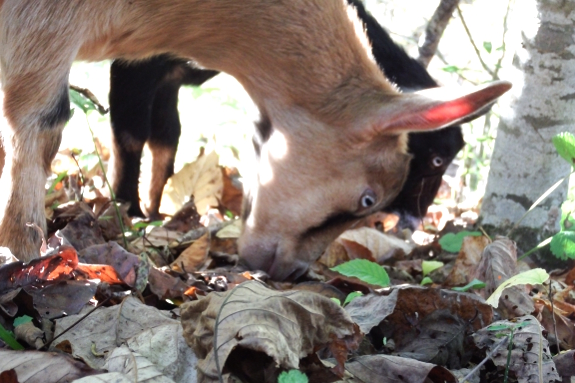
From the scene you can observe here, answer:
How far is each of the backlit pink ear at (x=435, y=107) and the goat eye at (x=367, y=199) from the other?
1.39 ft

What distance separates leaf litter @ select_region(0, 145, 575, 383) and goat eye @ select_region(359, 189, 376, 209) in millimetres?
722

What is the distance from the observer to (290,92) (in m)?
3.89

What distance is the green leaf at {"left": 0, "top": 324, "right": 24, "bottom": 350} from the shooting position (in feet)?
6.22

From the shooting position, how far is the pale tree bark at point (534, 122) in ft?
12.7

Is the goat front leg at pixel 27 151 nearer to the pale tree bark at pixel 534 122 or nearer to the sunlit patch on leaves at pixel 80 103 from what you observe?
the sunlit patch on leaves at pixel 80 103

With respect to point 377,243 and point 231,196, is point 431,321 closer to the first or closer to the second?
point 377,243

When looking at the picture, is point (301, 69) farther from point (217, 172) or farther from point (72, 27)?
point (217, 172)

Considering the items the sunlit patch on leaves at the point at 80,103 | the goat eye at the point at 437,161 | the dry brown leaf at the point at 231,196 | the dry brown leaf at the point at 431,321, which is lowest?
the dry brown leaf at the point at 231,196

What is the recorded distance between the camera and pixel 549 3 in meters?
3.82

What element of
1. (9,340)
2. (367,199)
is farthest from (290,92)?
(9,340)

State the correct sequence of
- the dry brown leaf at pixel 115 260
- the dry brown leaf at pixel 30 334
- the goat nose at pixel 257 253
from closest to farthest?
the dry brown leaf at pixel 30 334 → the dry brown leaf at pixel 115 260 → the goat nose at pixel 257 253

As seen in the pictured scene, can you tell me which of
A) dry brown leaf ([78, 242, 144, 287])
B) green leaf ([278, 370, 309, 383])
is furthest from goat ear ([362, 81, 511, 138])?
green leaf ([278, 370, 309, 383])

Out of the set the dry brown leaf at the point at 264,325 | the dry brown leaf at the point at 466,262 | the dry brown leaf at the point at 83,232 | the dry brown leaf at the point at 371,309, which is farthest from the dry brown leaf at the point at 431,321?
the dry brown leaf at the point at 83,232

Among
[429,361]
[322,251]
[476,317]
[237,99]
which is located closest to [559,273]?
[322,251]
